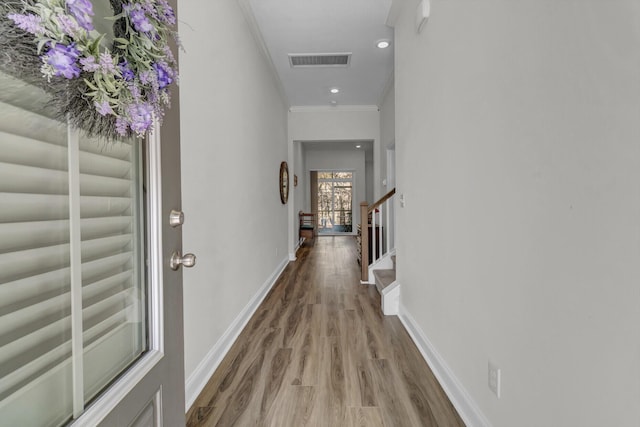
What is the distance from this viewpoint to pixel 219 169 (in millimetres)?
2186

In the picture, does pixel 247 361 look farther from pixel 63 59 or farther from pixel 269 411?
pixel 63 59

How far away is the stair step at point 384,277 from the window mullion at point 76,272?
3005 mm

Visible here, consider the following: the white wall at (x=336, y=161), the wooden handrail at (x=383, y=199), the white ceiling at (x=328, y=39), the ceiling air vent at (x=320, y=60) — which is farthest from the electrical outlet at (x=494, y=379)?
the white wall at (x=336, y=161)

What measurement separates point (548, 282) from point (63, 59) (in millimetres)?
1297

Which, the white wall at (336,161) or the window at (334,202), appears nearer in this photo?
the white wall at (336,161)

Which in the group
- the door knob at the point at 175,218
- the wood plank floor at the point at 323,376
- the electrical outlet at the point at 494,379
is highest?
the door knob at the point at 175,218

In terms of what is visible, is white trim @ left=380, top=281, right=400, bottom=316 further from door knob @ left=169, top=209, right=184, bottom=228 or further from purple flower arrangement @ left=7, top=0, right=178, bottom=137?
purple flower arrangement @ left=7, top=0, right=178, bottom=137

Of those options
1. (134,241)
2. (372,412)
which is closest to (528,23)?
(134,241)

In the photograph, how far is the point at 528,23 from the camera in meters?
1.08

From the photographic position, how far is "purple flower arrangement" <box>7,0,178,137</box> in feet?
1.65

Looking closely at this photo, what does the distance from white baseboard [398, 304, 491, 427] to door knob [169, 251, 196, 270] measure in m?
1.38

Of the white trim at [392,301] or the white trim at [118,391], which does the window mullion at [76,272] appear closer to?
the white trim at [118,391]

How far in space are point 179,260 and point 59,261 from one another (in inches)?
13.7

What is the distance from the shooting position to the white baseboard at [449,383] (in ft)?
4.76
